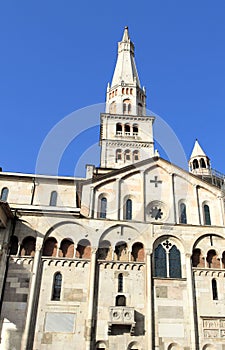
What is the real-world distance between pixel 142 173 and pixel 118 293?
9.30 m

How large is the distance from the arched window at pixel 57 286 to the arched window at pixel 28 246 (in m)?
2.22

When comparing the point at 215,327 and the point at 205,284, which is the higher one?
the point at 205,284

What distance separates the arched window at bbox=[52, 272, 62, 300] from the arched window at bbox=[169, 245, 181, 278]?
7326mm

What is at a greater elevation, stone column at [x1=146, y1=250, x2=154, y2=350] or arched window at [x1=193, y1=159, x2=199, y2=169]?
arched window at [x1=193, y1=159, x2=199, y2=169]

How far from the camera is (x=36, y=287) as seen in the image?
21234 mm

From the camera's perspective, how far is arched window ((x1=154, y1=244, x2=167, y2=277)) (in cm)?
2275

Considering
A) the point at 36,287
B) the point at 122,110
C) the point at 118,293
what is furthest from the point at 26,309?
Answer: the point at 122,110

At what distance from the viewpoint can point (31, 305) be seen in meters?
20.5

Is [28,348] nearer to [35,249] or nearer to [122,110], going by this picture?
[35,249]

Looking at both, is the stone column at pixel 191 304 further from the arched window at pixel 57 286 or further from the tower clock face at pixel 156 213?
the arched window at pixel 57 286

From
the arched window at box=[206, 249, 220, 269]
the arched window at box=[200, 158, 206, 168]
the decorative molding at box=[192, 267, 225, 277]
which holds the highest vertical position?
the arched window at box=[200, 158, 206, 168]

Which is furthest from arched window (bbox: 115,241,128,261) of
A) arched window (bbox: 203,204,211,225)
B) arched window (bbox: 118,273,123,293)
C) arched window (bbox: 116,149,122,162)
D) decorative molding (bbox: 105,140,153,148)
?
decorative molding (bbox: 105,140,153,148)

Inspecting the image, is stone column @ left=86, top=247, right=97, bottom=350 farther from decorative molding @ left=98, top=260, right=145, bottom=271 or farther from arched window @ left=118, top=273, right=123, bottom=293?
arched window @ left=118, top=273, right=123, bottom=293

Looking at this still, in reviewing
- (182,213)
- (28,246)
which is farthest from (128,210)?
(28,246)
